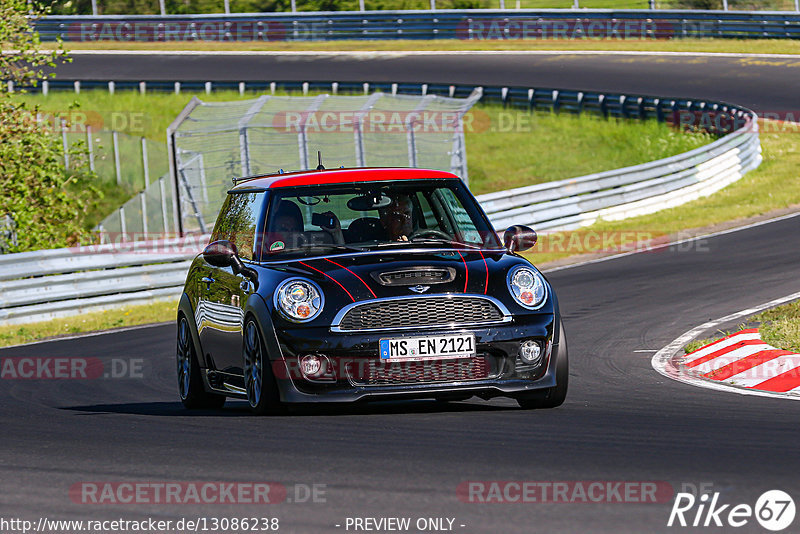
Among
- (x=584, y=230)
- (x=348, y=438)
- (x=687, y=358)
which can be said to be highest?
(x=348, y=438)

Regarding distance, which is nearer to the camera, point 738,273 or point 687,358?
point 687,358

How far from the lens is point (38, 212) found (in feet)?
72.8

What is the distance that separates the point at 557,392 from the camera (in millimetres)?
8242

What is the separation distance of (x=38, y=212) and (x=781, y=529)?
18.9 meters

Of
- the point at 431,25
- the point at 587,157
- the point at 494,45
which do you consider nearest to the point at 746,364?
the point at 587,157

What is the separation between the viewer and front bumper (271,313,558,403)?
25.6ft

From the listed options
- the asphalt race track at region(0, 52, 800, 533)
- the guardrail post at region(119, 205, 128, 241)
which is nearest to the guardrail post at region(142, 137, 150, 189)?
the guardrail post at region(119, 205, 128, 241)

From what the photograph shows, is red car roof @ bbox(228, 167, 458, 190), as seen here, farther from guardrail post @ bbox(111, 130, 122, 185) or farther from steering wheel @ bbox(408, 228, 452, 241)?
guardrail post @ bbox(111, 130, 122, 185)

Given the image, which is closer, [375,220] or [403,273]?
[403,273]

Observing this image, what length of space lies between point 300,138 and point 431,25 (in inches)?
1136

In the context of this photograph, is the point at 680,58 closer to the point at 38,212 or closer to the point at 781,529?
the point at 38,212

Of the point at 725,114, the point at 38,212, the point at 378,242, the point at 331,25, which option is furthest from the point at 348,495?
the point at 331,25

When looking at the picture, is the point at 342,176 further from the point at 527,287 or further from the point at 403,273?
the point at 527,287

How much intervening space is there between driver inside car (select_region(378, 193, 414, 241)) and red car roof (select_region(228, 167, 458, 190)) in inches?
8.3
